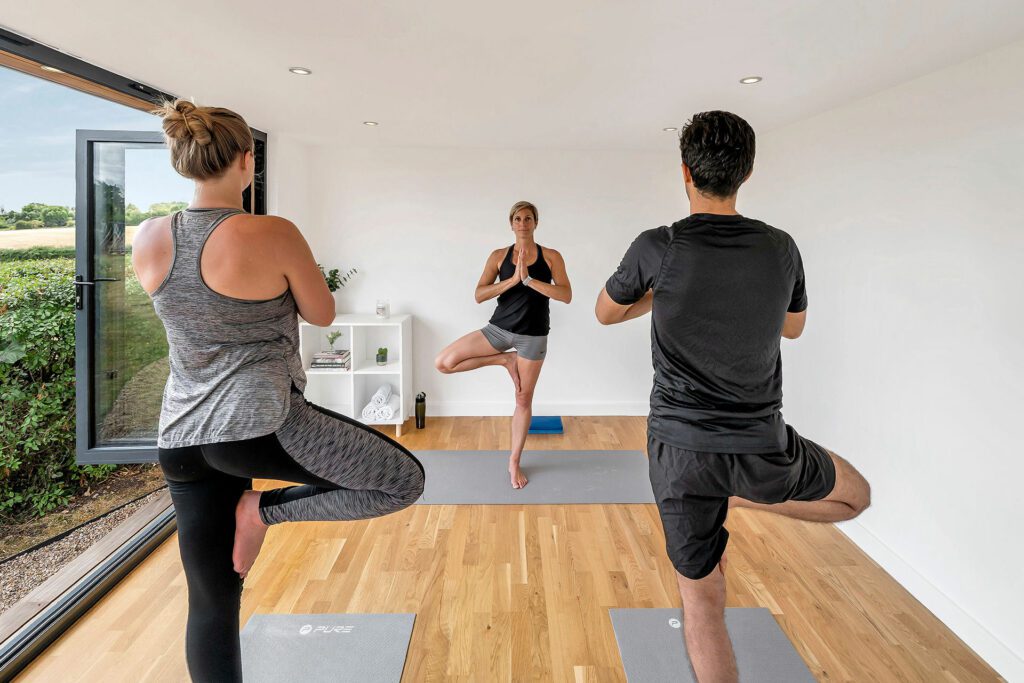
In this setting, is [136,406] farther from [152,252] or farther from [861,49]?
[861,49]

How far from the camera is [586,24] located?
2121mm

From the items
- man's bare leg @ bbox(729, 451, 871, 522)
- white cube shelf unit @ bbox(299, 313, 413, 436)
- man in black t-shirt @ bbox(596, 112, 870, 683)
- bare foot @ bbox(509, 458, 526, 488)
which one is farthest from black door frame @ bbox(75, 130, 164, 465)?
man's bare leg @ bbox(729, 451, 871, 522)

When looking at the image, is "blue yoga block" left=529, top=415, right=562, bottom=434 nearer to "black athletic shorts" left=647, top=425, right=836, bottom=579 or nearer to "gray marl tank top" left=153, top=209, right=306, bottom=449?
"black athletic shorts" left=647, top=425, right=836, bottom=579

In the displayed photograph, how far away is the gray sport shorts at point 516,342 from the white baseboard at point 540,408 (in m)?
1.71

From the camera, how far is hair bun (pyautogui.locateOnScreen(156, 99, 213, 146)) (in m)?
1.33

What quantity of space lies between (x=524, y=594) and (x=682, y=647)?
2.05 ft

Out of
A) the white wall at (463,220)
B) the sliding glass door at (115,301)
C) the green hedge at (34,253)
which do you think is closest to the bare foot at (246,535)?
the green hedge at (34,253)

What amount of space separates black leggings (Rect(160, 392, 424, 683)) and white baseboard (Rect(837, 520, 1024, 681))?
6.75 ft

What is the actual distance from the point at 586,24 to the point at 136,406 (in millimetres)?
2960

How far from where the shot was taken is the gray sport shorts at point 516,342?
3.34 metres

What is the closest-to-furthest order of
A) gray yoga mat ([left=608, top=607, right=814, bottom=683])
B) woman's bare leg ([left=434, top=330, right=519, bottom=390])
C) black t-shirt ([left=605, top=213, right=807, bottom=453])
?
1. black t-shirt ([left=605, top=213, right=807, bottom=453])
2. gray yoga mat ([left=608, top=607, right=814, bottom=683])
3. woman's bare leg ([left=434, top=330, right=519, bottom=390])

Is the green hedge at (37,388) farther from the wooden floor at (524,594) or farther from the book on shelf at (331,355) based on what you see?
the book on shelf at (331,355)

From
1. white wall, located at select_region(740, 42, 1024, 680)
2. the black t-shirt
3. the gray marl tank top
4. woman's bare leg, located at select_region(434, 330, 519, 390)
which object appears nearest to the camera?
the gray marl tank top

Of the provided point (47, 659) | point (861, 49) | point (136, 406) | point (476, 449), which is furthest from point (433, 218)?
point (47, 659)
